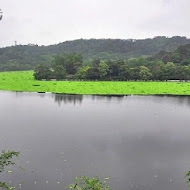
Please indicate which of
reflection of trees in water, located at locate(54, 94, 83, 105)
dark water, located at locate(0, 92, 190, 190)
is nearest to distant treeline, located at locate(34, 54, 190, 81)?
reflection of trees in water, located at locate(54, 94, 83, 105)

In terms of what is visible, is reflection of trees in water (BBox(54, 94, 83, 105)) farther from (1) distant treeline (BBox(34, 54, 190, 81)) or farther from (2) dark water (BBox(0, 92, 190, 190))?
(1) distant treeline (BBox(34, 54, 190, 81))

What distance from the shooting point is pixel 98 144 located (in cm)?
3588

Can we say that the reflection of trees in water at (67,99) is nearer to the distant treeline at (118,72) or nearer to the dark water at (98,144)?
the dark water at (98,144)

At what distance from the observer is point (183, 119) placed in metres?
52.6

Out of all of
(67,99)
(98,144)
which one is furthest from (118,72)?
(98,144)

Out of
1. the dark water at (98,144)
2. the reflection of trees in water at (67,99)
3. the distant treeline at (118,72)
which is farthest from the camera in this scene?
the distant treeline at (118,72)

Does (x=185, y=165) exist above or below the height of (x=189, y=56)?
below

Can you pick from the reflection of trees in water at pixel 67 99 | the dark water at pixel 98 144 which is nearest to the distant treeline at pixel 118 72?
the reflection of trees in water at pixel 67 99

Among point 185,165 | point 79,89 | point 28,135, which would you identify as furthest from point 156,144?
point 79,89

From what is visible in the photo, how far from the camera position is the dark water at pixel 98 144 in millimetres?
25906

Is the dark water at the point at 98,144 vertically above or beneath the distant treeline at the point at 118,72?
beneath

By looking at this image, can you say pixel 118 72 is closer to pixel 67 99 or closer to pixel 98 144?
pixel 67 99

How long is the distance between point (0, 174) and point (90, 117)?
88.3 feet

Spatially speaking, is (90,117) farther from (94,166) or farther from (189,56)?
(189,56)
